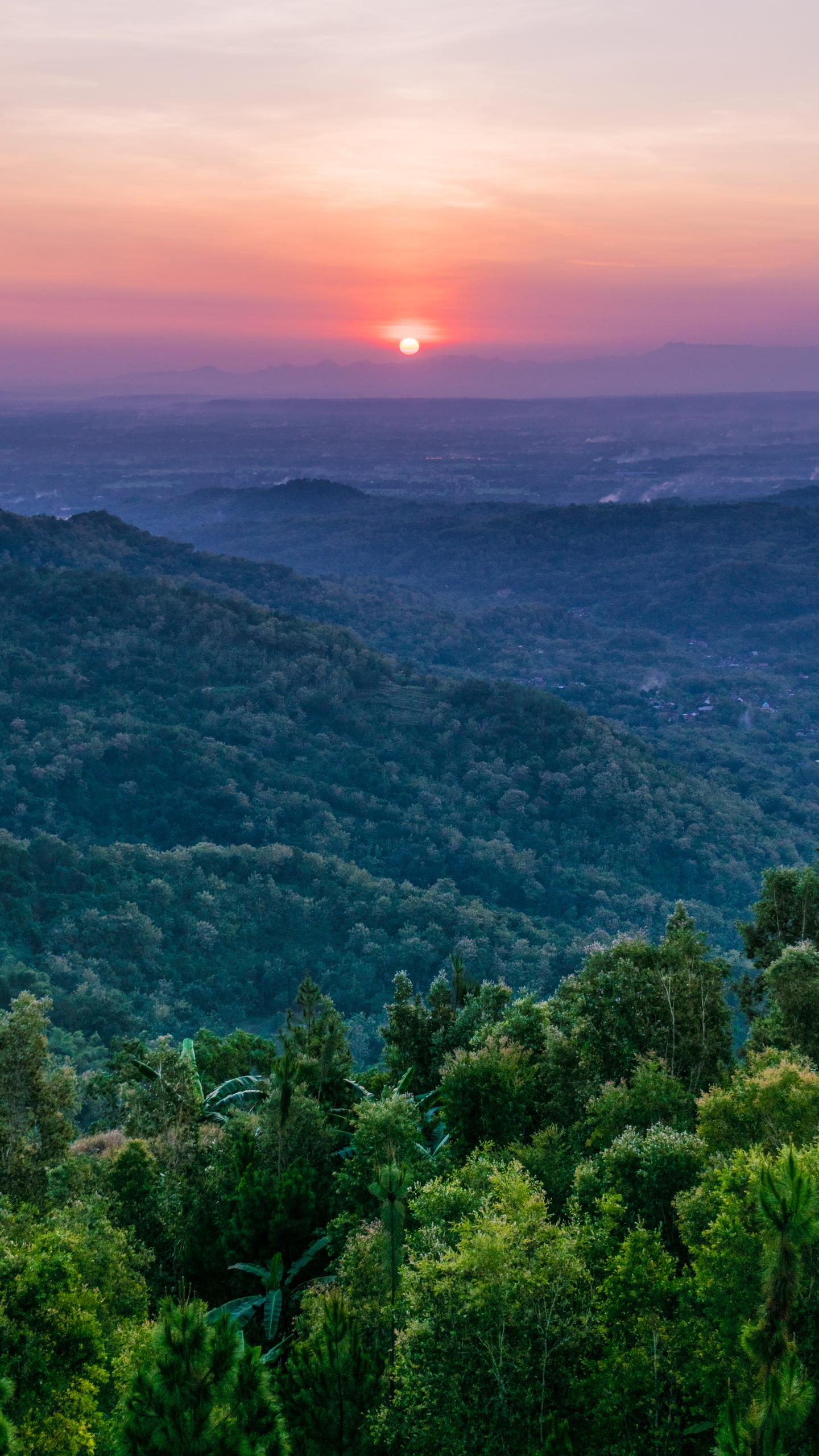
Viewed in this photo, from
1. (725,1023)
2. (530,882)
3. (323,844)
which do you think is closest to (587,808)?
(530,882)

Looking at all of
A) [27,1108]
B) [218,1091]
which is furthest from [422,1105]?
[27,1108]

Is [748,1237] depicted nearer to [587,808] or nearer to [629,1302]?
[629,1302]

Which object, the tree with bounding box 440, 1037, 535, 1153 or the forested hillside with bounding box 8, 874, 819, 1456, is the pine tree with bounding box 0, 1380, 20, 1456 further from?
the tree with bounding box 440, 1037, 535, 1153

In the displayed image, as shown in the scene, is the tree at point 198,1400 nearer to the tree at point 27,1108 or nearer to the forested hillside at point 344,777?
the tree at point 27,1108

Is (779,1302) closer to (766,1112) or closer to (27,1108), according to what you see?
(766,1112)

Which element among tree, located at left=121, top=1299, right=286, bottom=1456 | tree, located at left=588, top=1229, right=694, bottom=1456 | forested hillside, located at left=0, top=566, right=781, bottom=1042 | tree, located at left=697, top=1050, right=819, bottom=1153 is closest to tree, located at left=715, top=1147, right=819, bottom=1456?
tree, located at left=588, top=1229, right=694, bottom=1456
